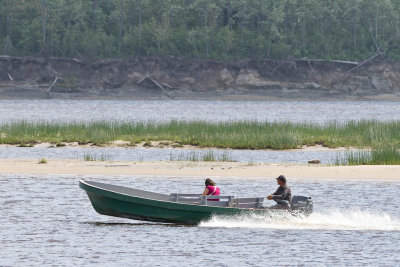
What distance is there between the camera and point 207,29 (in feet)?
417

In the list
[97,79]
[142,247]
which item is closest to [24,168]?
[142,247]

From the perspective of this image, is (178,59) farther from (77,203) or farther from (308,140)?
(77,203)

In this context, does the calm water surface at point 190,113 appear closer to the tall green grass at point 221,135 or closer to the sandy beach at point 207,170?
the tall green grass at point 221,135

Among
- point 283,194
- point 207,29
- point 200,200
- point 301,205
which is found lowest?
point 301,205

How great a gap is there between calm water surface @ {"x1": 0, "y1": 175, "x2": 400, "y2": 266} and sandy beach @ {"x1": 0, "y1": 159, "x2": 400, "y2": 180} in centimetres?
305

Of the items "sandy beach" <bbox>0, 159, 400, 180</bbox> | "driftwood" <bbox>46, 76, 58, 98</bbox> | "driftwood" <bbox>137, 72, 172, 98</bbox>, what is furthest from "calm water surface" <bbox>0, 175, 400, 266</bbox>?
"driftwood" <bbox>137, 72, 172, 98</bbox>

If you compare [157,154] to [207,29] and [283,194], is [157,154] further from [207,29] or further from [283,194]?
[207,29]

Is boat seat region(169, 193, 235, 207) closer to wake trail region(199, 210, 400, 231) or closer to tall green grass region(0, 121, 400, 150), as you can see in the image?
wake trail region(199, 210, 400, 231)

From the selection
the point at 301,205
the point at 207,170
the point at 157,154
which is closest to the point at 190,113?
the point at 157,154

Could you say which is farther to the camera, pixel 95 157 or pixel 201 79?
pixel 201 79

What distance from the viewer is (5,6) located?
447 feet

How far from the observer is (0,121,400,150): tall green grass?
145ft

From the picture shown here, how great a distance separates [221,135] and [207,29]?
272 ft

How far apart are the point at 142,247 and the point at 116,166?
49.5 ft
